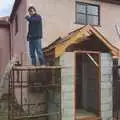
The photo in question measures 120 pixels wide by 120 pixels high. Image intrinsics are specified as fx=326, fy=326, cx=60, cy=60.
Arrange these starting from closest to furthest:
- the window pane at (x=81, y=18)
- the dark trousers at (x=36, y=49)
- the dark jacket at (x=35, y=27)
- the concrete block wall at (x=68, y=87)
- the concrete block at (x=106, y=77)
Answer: the dark jacket at (x=35, y=27)
the dark trousers at (x=36, y=49)
the concrete block wall at (x=68, y=87)
the concrete block at (x=106, y=77)
the window pane at (x=81, y=18)

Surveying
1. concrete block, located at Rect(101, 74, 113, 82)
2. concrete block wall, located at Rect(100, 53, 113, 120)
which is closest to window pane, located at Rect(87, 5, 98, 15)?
concrete block wall, located at Rect(100, 53, 113, 120)

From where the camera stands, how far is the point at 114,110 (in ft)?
52.0

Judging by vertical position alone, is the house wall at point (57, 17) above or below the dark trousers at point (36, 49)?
above

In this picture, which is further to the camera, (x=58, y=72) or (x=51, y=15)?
(x=51, y=15)

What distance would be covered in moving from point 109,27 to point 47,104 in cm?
576

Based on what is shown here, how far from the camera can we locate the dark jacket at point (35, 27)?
12906mm

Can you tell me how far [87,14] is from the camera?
1697 centimetres

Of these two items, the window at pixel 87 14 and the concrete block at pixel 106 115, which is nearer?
the concrete block at pixel 106 115

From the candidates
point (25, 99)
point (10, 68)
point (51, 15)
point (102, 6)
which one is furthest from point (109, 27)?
point (10, 68)

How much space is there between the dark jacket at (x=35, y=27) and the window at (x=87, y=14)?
401 centimetres

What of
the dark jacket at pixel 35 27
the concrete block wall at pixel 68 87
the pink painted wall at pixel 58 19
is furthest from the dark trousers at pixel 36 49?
the pink painted wall at pixel 58 19

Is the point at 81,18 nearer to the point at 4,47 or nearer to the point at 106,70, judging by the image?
the point at 106,70

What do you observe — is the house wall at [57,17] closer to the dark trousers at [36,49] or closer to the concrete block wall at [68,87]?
the dark trousers at [36,49]

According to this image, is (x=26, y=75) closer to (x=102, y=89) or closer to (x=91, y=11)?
(x=102, y=89)
